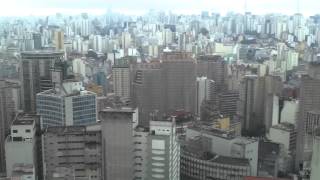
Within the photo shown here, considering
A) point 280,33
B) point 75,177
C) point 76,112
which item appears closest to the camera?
point 75,177

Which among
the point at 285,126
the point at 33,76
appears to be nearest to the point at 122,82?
the point at 33,76

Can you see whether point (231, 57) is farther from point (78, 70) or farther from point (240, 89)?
point (240, 89)

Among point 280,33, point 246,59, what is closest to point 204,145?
point 246,59

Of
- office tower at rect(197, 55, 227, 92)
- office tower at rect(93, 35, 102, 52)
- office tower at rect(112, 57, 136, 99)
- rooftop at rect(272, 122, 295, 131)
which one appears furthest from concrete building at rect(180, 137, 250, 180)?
office tower at rect(93, 35, 102, 52)

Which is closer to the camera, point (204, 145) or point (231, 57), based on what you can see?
point (204, 145)

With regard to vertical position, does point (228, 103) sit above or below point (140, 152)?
Answer: below

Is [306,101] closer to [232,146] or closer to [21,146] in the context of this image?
[232,146]
